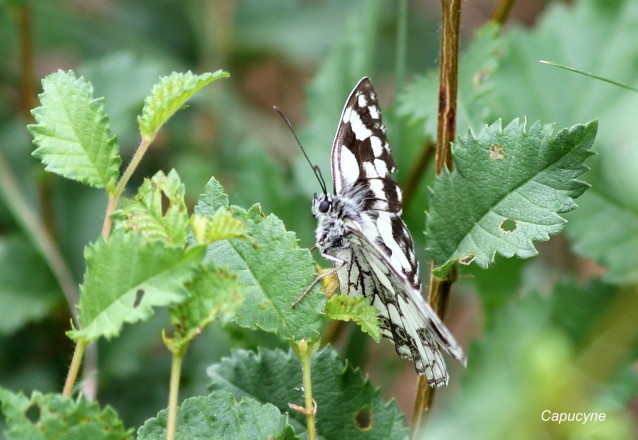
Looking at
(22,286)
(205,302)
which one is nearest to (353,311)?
(205,302)

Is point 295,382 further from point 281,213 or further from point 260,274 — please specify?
point 281,213

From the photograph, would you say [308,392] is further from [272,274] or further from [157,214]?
[157,214]

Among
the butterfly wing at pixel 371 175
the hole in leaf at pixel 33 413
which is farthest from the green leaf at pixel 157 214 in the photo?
the hole in leaf at pixel 33 413

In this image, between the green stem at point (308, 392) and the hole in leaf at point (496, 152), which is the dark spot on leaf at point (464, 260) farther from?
the green stem at point (308, 392)

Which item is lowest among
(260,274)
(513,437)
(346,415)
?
(346,415)

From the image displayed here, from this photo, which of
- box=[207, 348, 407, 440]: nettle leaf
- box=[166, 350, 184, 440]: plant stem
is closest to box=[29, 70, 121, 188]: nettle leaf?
box=[166, 350, 184, 440]: plant stem

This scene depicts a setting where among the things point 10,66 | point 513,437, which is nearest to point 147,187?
point 513,437

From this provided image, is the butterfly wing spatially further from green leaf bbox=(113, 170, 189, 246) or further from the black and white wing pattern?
green leaf bbox=(113, 170, 189, 246)
